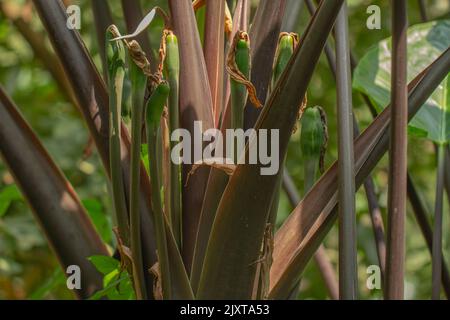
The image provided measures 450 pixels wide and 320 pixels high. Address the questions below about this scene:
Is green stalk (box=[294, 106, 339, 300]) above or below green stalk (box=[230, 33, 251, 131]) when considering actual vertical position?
below

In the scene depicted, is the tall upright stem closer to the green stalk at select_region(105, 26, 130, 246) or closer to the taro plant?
the taro plant

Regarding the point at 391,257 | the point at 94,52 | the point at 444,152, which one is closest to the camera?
the point at 391,257

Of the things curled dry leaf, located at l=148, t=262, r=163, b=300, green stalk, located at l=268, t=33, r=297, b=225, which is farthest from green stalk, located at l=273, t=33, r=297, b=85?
curled dry leaf, located at l=148, t=262, r=163, b=300

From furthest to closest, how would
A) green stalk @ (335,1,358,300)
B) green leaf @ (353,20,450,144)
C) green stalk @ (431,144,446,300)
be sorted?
green leaf @ (353,20,450,144), green stalk @ (431,144,446,300), green stalk @ (335,1,358,300)

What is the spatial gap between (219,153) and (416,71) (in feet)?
1.19

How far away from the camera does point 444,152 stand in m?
0.62

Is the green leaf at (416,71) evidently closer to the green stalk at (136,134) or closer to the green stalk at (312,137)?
the green stalk at (312,137)

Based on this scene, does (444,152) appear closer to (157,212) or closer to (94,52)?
(157,212)

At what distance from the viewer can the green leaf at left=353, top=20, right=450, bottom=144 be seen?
2.20 feet

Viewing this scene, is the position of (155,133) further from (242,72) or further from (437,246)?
(437,246)

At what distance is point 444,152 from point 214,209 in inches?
9.6

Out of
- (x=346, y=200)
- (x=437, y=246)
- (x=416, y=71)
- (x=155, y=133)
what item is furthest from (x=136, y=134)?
(x=416, y=71)

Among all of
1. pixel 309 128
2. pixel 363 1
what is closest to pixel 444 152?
pixel 309 128

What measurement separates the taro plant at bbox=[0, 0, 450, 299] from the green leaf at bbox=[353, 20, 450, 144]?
13cm
